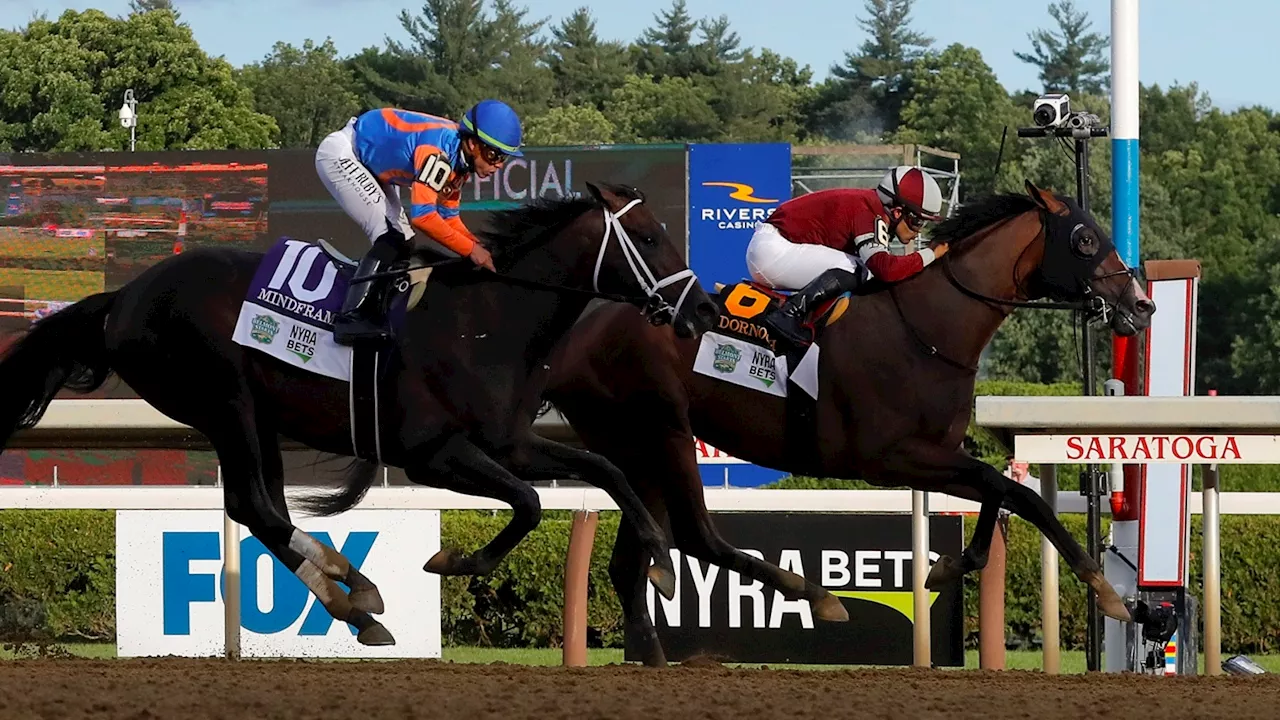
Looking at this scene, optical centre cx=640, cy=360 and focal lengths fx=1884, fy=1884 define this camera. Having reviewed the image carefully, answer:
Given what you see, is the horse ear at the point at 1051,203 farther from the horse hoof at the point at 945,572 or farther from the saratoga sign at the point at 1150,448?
the horse hoof at the point at 945,572

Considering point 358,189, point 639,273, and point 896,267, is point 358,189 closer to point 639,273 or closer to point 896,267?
point 639,273

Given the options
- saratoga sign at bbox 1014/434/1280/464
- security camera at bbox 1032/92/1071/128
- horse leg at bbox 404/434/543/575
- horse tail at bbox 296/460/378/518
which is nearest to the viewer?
horse leg at bbox 404/434/543/575

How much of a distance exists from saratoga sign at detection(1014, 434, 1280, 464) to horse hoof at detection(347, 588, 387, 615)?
7.67 ft

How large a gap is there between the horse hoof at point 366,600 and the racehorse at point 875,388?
103cm

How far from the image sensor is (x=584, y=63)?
2371 inches

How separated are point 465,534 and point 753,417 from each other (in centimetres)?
465

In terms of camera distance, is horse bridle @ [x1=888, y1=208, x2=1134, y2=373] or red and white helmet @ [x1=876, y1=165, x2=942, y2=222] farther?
red and white helmet @ [x1=876, y1=165, x2=942, y2=222]

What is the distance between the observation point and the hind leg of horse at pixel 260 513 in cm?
525

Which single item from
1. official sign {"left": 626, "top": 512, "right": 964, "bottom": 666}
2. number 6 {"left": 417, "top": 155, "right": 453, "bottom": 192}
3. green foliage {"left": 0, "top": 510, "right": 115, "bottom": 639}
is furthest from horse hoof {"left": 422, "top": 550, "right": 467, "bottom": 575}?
green foliage {"left": 0, "top": 510, "right": 115, "bottom": 639}

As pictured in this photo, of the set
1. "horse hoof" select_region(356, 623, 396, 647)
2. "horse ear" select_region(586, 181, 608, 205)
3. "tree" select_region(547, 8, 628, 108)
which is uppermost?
"tree" select_region(547, 8, 628, 108)

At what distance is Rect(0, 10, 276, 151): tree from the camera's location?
3941cm

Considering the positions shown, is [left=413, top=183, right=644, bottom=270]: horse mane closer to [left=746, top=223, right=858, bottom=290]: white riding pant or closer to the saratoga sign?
[left=746, top=223, right=858, bottom=290]: white riding pant

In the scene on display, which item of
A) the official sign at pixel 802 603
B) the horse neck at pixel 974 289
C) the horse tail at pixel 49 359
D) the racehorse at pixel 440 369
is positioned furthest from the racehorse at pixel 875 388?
the official sign at pixel 802 603

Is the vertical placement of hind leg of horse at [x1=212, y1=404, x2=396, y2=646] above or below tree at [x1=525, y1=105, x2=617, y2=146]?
below
